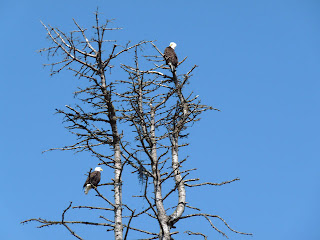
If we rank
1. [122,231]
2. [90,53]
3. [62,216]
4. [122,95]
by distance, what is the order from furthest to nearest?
[122,95]
[90,53]
[122,231]
[62,216]

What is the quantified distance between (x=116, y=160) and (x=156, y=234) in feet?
5.61

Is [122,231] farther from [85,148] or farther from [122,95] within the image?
[122,95]

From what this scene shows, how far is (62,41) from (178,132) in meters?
3.07

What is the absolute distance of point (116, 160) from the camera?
31.5 feet

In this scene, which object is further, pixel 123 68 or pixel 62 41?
pixel 123 68

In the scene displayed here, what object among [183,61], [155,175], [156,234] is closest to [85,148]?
[155,175]

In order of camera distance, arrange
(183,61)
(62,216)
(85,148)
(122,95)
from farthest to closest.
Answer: (183,61)
(122,95)
(85,148)
(62,216)

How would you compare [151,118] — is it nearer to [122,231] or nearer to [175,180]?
[175,180]

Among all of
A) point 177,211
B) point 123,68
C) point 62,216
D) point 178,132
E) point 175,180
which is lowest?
point 62,216

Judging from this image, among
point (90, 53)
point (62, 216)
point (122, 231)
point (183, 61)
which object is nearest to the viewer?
point (62, 216)

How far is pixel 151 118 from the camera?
415 inches

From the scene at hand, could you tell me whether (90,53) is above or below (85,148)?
above

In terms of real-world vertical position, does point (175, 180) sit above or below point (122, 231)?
above

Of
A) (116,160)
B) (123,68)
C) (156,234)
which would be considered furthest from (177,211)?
(123,68)
